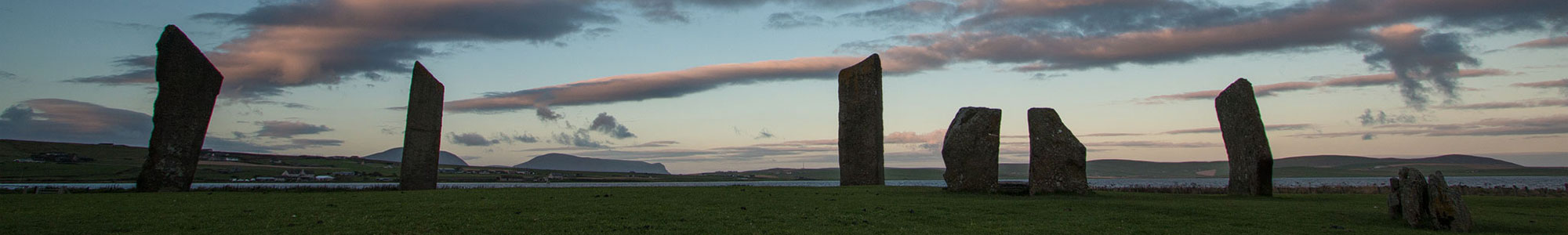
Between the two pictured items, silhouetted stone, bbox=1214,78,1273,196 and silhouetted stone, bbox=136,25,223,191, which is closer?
silhouetted stone, bbox=1214,78,1273,196

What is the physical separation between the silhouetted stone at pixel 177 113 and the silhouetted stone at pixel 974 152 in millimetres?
21665

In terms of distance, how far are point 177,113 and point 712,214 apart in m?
19.0

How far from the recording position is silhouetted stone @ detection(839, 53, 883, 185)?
29.6m

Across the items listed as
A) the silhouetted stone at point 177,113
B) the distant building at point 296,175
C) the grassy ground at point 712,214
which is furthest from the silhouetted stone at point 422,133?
the distant building at point 296,175

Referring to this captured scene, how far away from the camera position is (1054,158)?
71.2ft

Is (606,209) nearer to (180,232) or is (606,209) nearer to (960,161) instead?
(180,232)

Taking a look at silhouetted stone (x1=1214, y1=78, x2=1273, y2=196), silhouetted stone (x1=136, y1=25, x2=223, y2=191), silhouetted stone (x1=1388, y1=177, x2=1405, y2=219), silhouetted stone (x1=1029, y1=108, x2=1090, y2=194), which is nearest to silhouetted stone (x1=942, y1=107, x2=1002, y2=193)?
silhouetted stone (x1=1029, y1=108, x2=1090, y2=194)

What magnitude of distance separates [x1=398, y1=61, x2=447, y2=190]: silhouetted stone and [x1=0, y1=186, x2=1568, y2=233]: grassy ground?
668 cm

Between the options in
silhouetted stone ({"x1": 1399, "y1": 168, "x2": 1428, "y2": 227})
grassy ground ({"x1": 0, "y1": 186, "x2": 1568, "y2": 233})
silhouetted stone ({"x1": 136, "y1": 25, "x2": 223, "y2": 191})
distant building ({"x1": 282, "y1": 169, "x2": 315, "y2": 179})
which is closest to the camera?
grassy ground ({"x1": 0, "y1": 186, "x2": 1568, "y2": 233})

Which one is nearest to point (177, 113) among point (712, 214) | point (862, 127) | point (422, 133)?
point (422, 133)

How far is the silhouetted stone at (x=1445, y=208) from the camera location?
526 inches

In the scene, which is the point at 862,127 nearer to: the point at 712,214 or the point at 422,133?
the point at 422,133

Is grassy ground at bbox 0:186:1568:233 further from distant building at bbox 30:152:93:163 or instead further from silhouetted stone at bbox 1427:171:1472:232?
distant building at bbox 30:152:93:163

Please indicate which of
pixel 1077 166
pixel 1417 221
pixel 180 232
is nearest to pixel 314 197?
pixel 180 232
